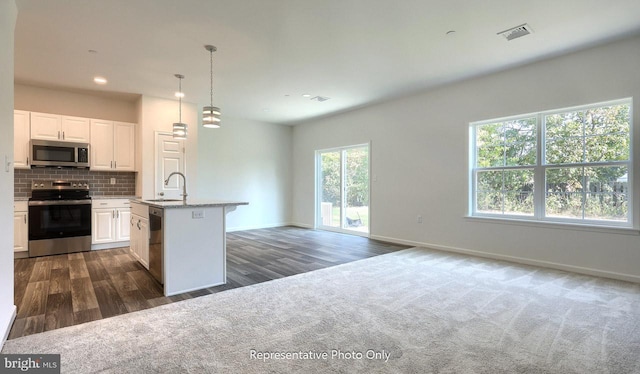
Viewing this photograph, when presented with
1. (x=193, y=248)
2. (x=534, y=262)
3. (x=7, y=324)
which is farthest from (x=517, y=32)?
(x=7, y=324)

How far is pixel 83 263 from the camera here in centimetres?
435

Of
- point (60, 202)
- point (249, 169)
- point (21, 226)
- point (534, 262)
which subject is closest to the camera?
point (534, 262)

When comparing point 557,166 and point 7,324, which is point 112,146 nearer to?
point 7,324

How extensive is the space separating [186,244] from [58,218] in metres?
3.17

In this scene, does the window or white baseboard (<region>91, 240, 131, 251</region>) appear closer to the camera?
the window

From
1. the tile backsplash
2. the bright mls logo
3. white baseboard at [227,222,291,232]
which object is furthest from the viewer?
white baseboard at [227,222,291,232]

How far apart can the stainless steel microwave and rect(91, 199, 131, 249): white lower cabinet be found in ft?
2.39

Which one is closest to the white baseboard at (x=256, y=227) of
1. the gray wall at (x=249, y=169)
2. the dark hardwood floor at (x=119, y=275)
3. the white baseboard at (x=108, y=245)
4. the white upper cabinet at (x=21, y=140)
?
the gray wall at (x=249, y=169)

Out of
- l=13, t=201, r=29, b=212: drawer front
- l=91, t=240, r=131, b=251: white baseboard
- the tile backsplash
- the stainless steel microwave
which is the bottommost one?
l=91, t=240, r=131, b=251: white baseboard

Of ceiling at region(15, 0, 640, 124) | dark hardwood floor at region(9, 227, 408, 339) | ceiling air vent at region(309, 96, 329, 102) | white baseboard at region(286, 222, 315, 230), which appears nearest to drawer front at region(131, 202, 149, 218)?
dark hardwood floor at region(9, 227, 408, 339)

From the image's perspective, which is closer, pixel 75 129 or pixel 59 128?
pixel 59 128

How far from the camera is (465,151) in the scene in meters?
4.92

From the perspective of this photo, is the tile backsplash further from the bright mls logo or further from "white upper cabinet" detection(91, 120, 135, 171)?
the bright mls logo

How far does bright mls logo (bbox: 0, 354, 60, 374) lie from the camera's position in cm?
189
